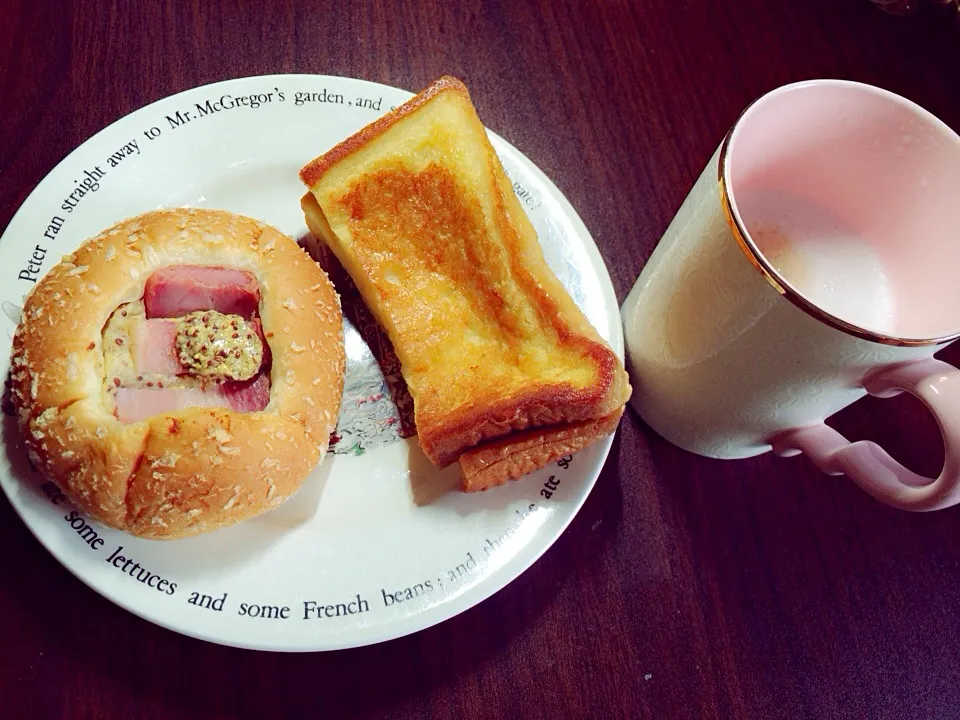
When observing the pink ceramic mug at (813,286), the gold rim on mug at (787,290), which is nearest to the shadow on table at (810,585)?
the pink ceramic mug at (813,286)

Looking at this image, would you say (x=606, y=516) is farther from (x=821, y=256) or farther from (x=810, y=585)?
(x=821, y=256)

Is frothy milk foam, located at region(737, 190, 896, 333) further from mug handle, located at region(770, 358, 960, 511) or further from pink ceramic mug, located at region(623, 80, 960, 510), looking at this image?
mug handle, located at region(770, 358, 960, 511)

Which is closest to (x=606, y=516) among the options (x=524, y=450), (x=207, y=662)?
(x=524, y=450)

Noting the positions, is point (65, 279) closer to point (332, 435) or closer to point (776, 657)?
point (332, 435)

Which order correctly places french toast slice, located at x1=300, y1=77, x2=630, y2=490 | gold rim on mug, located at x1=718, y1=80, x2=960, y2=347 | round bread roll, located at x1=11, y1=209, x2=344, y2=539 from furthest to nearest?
1. french toast slice, located at x1=300, y1=77, x2=630, y2=490
2. round bread roll, located at x1=11, y1=209, x2=344, y2=539
3. gold rim on mug, located at x1=718, y1=80, x2=960, y2=347

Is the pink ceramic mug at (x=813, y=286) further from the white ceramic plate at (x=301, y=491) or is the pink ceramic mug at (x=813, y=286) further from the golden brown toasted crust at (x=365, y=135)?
the golden brown toasted crust at (x=365, y=135)

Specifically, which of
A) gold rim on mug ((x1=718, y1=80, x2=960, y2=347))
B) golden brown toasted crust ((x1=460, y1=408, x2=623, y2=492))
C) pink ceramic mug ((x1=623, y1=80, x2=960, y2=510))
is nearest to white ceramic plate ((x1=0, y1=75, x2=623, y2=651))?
golden brown toasted crust ((x1=460, y1=408, x2=623, y2=492))

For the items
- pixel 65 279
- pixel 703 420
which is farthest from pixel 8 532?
pixel 703 420
